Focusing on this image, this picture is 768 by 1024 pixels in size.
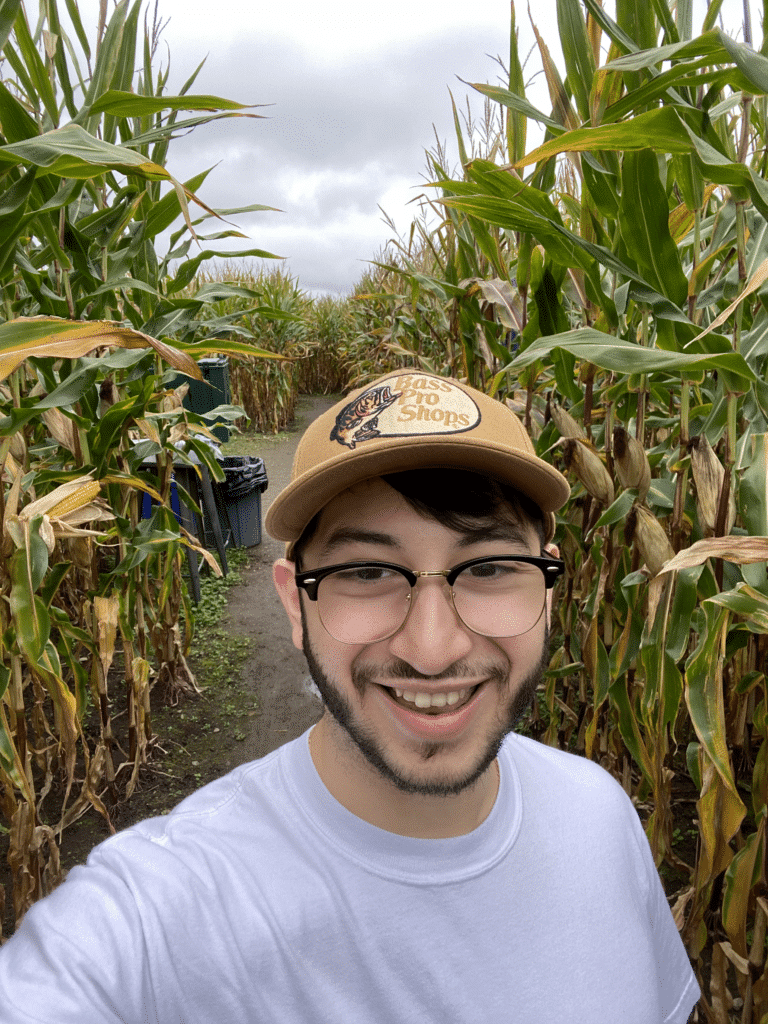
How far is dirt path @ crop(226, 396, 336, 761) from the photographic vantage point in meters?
3.03

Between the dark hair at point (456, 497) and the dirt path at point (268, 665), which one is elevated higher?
the dark hair at point (456, 497)

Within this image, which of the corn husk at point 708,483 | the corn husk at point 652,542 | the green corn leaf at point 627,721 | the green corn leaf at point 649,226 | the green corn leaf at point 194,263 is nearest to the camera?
the green corn leaf at point 649,226

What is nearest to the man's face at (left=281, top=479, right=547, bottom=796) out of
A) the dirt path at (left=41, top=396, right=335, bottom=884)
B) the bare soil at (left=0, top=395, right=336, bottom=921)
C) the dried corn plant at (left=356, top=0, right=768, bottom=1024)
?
the dried corn plant at (left=356, top=0, right=768, bottom=1024)

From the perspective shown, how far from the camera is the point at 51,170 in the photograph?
119 cm

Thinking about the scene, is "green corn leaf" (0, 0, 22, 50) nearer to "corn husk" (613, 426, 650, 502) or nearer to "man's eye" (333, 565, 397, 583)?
"man's eye" (333, 565, 397, 583)

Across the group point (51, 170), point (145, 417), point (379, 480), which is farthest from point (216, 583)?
point (379, 480)

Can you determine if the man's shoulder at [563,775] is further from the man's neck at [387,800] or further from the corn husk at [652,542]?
the corn husk at [652,542]

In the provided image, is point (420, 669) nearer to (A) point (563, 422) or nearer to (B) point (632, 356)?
(B) point (632, 356)

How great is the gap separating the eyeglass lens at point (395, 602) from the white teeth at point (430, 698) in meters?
0.07

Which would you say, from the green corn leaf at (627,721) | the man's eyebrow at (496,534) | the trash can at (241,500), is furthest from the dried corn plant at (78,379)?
the trash can at (241,500)

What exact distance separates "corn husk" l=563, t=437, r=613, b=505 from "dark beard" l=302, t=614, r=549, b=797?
842 millimetres

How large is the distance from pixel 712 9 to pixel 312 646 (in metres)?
1.24

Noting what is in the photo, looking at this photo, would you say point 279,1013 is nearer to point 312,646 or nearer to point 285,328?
point 312,646

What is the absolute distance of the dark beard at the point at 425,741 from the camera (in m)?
0.78
